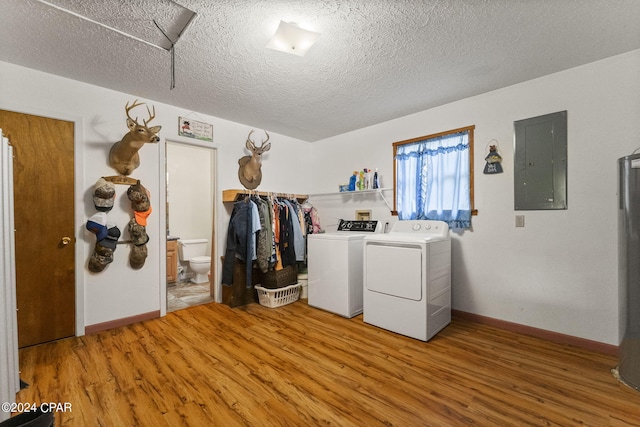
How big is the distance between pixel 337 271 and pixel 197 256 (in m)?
2.75

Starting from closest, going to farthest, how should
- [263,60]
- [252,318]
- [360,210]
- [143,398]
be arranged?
[143,398]
[263,60]
[252,318]
[360,210]

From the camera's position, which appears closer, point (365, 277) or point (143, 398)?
point (143, 398)

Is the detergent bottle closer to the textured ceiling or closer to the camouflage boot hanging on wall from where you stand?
the textured ceiling

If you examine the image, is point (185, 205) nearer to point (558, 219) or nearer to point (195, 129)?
point (195, 129)

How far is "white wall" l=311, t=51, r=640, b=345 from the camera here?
6.98ft

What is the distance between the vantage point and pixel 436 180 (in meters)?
3.07

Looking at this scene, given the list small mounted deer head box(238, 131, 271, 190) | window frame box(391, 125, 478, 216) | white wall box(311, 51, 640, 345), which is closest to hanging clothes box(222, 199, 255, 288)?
small mounted deer head box(238, 131, 271, 190)

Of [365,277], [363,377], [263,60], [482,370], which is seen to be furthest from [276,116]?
[482,370]

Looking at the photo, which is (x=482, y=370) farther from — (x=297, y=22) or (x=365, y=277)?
(x=297, y=22)

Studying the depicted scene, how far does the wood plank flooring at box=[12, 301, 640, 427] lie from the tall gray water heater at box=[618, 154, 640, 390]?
16 centimetres

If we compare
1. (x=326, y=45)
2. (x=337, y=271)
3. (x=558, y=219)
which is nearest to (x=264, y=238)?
(x=337, y=271)

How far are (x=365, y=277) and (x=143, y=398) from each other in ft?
6.48

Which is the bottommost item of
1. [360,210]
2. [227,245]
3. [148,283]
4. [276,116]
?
[148,283]

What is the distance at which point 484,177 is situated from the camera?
276cm
